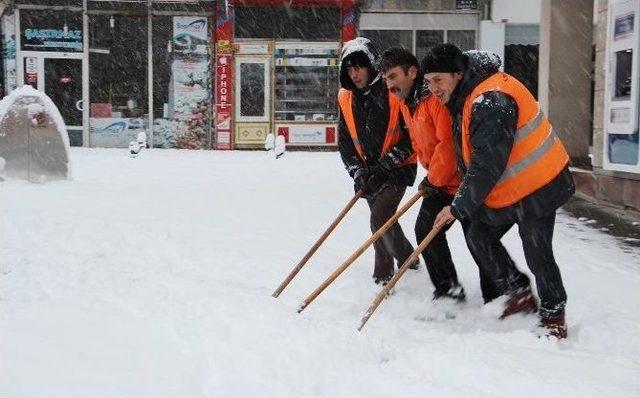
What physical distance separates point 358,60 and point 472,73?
117 cm

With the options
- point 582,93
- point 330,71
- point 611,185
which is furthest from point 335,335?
point 330,71

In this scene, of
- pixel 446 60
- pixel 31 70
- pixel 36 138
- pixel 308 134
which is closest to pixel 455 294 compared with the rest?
pixel 446 60

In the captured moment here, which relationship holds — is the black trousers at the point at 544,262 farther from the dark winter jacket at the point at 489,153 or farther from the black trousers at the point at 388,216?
the black trousers at the point at 388,216

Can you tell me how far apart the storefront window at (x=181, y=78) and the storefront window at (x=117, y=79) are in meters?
0.33

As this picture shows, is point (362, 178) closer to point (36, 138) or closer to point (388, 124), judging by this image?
point (388, 124)

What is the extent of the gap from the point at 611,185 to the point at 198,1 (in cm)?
1197

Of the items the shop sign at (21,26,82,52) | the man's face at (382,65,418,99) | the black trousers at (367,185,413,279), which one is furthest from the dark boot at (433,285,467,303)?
the shop sign at (21,26,82,52)

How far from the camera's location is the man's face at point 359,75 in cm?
489

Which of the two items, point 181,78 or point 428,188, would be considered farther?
point 181,78

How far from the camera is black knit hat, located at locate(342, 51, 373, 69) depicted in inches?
192

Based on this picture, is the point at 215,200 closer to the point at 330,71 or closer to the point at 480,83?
the point at 480,83

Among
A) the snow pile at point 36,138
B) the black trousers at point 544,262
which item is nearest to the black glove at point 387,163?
the black trousers at point 544,262

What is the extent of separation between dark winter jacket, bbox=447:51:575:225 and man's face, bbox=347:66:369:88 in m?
1.02

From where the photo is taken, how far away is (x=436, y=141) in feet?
14.6
